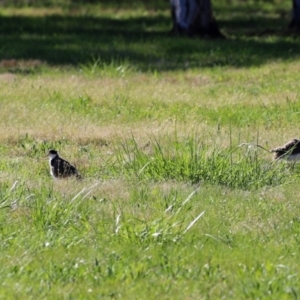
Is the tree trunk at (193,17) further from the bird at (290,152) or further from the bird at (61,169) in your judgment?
the bird at (61,169)

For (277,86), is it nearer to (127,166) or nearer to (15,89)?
(15,89)

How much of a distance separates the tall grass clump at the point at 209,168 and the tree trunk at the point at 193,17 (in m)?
15.5

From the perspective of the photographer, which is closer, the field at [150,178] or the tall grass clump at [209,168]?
the field at [150,178]

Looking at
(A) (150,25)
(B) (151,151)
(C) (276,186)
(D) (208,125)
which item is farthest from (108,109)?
(A) (150,25)

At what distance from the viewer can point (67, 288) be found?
285 inches

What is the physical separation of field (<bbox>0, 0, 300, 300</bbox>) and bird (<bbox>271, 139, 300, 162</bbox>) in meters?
0.15

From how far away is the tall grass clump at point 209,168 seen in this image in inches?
403

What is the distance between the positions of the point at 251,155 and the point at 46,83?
6730 mm

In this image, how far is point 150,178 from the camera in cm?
1030

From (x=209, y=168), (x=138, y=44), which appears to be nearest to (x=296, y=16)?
(x=138, y=44)

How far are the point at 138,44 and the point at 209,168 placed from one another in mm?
13544

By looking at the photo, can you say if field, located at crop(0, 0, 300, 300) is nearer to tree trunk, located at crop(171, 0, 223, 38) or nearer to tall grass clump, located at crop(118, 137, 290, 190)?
tall grass clump, located at crop(118, 137, 290, 190)

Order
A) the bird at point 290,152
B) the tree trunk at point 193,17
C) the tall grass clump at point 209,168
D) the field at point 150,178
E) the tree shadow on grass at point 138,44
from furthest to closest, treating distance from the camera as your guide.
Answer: the tree trunk at point 193,17, the tree shadow on grass at point 138,44, the bird at point 290,152, the tall grass clump at point 209,168, the field at point 150,178

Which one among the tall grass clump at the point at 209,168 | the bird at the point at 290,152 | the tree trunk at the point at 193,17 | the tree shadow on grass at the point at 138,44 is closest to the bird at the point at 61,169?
the tall grass clump at the point at 209,168
